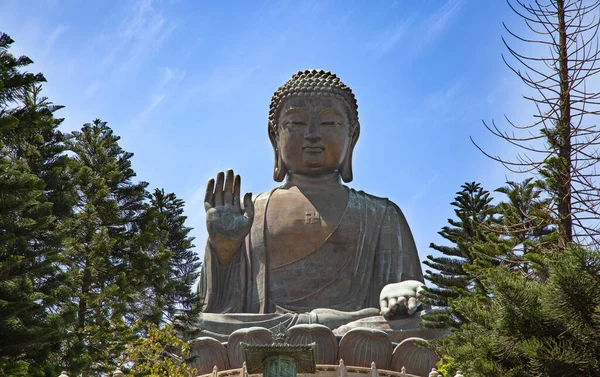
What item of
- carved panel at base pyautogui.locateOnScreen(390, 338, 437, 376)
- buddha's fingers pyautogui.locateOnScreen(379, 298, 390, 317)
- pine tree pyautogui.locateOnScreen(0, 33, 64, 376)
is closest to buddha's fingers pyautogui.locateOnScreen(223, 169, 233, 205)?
buddha's fingers pyautogui.locateOnScreen(379, 298, 390, 317)

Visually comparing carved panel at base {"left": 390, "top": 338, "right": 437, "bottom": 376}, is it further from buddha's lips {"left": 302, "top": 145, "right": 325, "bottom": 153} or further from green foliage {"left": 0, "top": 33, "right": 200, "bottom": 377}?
buddha's lips {"left": 302, "top": 145, "right": 325, "bottom": 153}

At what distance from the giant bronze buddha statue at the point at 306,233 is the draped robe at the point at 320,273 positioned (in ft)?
0.06

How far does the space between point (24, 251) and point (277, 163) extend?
9.87 meters

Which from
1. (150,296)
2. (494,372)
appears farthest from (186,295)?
(494,372)

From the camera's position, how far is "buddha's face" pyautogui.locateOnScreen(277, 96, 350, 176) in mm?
21891

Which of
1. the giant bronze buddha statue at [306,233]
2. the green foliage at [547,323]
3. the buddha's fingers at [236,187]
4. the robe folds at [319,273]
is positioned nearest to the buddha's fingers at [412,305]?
the giant bronze buddha statue at [306,233]

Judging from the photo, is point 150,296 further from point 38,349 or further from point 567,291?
point 567,291

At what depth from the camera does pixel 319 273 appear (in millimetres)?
21156

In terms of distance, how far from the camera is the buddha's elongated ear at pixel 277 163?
22.5 meters

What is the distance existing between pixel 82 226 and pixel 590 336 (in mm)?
8844

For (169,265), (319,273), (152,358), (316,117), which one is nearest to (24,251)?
(152,358)

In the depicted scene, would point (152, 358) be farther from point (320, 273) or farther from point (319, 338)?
point (320, 273)

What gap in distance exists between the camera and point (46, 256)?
13.2m

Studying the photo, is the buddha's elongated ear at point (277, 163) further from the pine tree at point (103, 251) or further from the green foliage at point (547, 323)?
the green foliage at point (547, 323)
